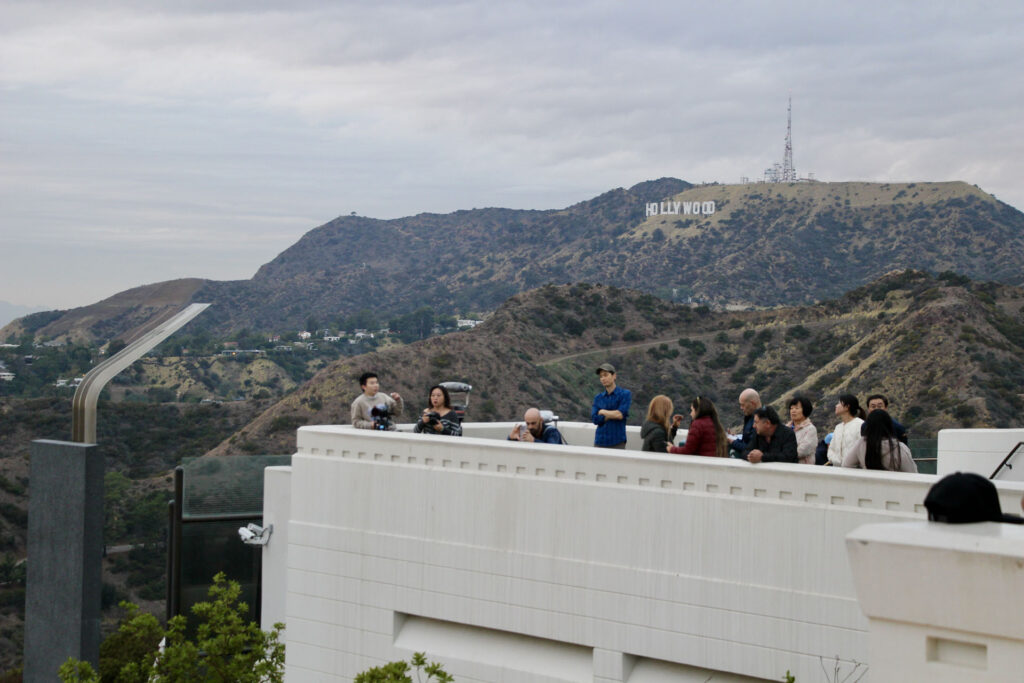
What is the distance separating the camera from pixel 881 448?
338 inches

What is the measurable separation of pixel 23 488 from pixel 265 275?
98.8 meters

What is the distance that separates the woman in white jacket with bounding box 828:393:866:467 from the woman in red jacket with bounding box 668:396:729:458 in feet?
3.22

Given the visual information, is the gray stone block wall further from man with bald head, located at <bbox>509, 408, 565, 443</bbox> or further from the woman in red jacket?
the woman in red jacket

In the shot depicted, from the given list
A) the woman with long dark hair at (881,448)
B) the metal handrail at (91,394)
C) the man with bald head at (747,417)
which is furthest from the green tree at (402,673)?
the metal handrail at (91,394)

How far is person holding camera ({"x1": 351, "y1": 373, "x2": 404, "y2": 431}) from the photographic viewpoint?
12039 mm

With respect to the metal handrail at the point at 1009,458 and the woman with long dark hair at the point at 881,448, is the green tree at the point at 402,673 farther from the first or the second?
the metal handrail at the point at 1009,458

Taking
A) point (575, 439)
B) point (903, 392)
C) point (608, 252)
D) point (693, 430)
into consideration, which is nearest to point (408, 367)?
point (903, 392)

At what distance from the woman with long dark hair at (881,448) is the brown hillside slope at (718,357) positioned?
3318 cm

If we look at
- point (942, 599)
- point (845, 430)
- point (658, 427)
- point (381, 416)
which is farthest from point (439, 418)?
point (942, 599)

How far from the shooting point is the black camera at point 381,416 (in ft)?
39.7

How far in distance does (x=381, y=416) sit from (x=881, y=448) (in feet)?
18.6

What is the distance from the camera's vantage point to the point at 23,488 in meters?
41.8

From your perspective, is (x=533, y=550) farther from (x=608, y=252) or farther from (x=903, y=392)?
(x=608, y=252)

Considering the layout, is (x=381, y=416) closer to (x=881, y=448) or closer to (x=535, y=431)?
(x=535, y=431)
